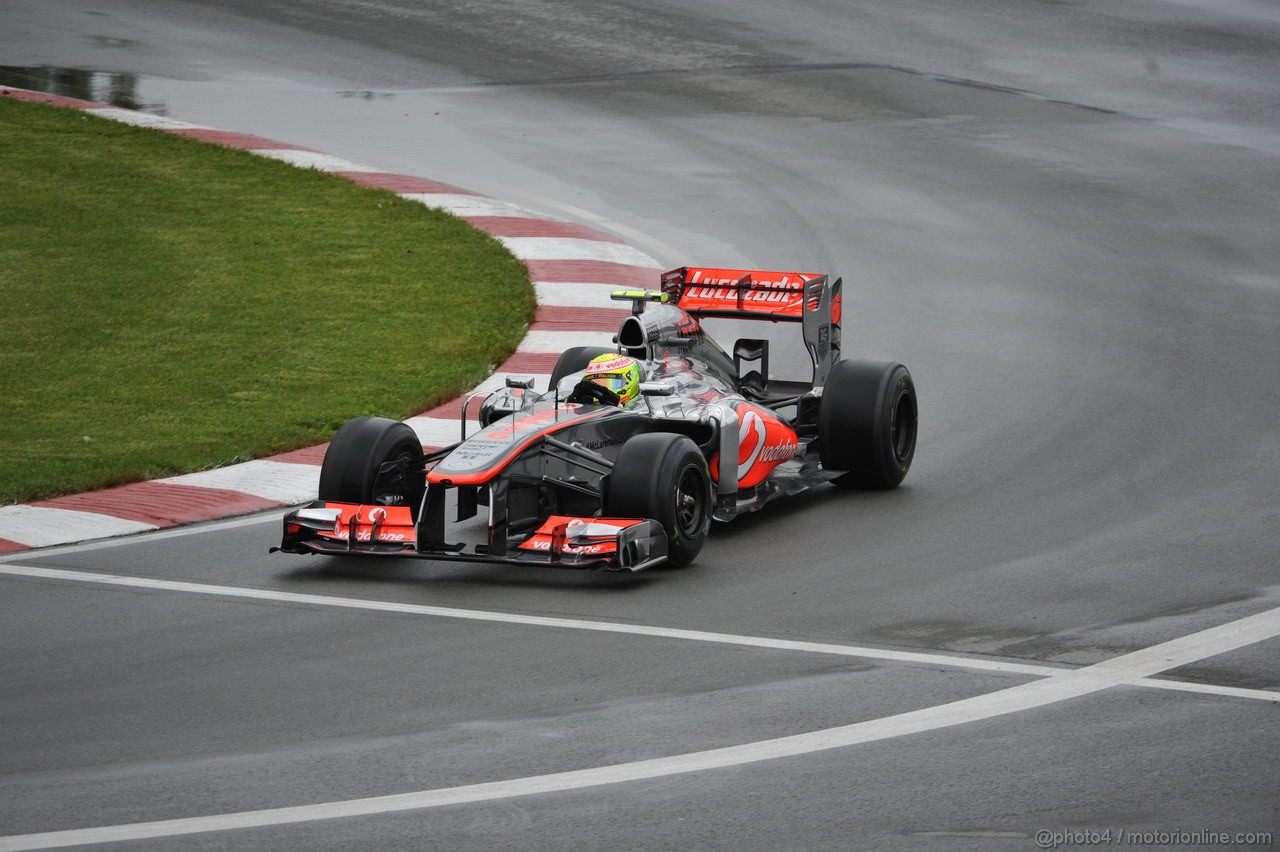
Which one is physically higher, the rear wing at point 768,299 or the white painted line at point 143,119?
the white painted line at point 143,119

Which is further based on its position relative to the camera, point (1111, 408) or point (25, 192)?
point (25, 192)

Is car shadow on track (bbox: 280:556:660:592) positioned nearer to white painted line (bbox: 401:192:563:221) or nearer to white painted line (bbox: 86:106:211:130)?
white painted line (bbox: 401:192:563:221)

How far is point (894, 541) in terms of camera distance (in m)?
10.3

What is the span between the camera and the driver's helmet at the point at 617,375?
1059 cm

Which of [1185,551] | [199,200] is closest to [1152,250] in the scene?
[1185,551]

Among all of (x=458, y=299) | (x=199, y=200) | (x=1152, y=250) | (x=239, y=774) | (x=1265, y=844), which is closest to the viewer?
(x=1265, y=844)

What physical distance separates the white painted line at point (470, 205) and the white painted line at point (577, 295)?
252 cm

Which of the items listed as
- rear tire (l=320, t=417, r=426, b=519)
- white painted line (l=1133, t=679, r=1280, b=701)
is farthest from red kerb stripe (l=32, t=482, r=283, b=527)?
white painted line (l=1133, t=679, r=1280, b=701)

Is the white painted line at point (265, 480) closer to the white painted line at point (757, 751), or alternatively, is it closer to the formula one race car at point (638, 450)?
the formula one race car at point (638, 450)

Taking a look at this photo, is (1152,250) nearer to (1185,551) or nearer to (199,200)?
(1185,551)

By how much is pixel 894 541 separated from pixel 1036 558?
0.88 m

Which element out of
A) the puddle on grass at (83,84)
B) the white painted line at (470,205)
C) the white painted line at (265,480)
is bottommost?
the white painted line at (265,480)

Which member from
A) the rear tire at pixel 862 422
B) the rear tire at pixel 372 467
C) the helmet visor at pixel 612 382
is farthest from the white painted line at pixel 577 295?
the rear tire at pixel 372 467

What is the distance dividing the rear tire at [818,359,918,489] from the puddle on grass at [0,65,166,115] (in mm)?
Result: 14143
